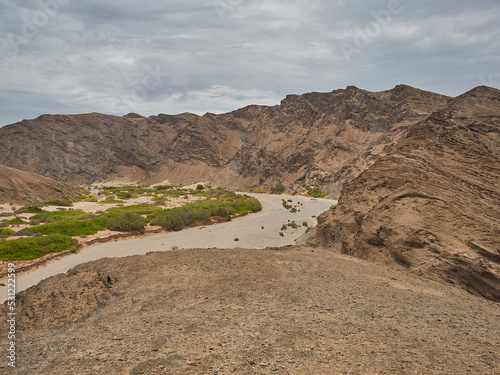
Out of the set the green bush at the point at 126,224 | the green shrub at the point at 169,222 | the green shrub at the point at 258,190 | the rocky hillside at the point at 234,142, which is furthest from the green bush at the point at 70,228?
the green shrub at the point at 258,190

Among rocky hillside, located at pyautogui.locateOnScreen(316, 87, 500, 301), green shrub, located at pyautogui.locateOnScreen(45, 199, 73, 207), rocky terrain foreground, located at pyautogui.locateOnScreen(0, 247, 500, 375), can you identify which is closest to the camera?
rocky terrain foreground, located at pyautogui.locateOnScreen(0, 247, 500, 375)

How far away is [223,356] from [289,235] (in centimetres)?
2166

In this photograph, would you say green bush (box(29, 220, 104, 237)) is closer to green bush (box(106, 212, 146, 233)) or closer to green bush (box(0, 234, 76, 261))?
green bush (box(106, 212, 146, 233))

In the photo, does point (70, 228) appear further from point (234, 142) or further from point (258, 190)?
point (234, 142)

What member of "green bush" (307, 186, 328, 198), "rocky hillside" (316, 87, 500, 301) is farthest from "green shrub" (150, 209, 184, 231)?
"green bush" (307, 186, 328, 198)

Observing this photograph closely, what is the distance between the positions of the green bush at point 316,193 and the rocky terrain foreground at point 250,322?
52774mm

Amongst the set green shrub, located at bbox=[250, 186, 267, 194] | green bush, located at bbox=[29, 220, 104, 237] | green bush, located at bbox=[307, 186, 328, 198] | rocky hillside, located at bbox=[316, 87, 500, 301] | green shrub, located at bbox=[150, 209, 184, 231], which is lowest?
green shrub, located at bbox=[250, 186, 267, 194]

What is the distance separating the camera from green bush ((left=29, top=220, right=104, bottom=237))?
2361cm

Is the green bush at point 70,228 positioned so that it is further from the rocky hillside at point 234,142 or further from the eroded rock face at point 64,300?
the rocky hillside at point 234,142

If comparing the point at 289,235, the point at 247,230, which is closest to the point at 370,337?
the point at 289,235

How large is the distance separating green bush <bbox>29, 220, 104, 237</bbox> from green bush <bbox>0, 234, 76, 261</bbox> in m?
3.06

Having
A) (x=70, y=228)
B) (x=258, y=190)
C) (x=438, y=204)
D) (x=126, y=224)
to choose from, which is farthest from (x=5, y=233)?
(x=258, y=190)

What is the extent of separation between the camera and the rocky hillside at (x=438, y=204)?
30.5 ft

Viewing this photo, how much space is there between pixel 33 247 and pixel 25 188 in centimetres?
3244
